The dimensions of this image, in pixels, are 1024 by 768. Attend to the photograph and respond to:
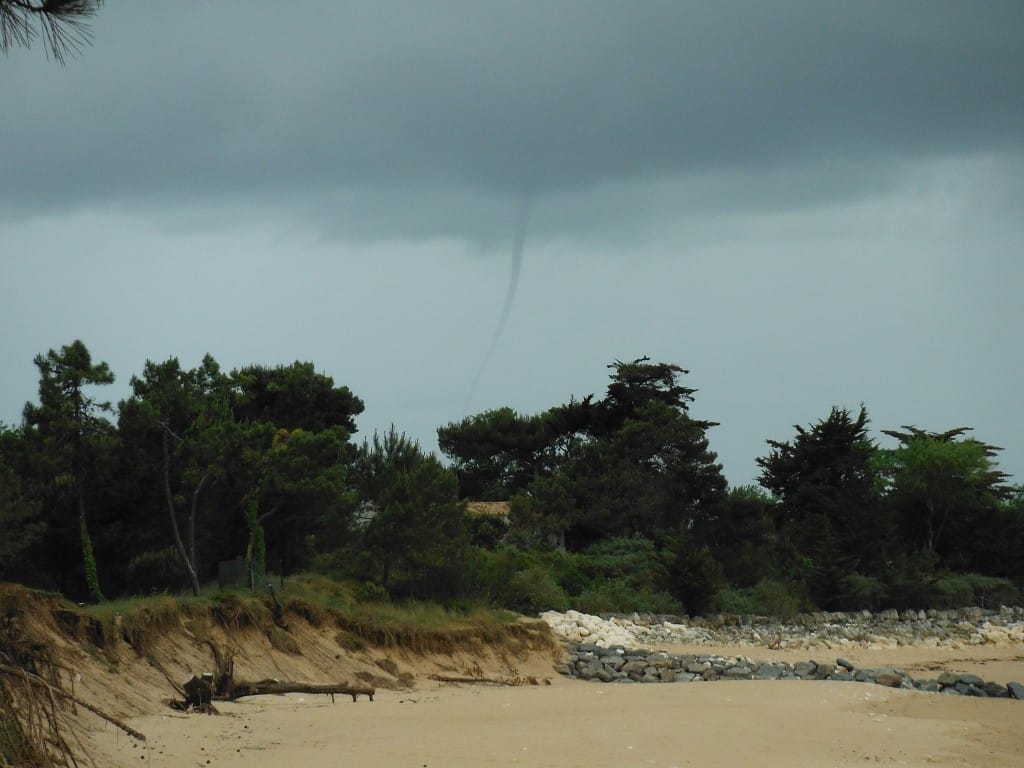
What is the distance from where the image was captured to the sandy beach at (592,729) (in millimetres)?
11992

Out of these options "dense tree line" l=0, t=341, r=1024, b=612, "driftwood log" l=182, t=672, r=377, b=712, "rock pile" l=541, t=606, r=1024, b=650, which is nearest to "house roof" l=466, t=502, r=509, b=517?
A: "dense tree line" l=0, t=341, r=1024, b=612

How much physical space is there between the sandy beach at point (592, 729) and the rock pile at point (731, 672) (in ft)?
8.14

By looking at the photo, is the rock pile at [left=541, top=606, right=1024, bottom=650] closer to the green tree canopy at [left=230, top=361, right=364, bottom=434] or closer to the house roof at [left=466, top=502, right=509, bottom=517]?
the house roof at [left=466, top=502, right=509, bottom=517]

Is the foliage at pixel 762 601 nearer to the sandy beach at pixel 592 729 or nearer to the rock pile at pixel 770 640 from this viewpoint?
the rock pile at pixel 770 640

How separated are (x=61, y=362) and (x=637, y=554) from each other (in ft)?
84.9

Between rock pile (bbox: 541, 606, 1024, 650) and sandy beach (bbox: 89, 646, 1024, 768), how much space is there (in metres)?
Answer: 10.6

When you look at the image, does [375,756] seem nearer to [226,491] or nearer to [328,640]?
[328,640]

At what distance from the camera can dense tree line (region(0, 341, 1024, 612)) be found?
25500 millimetres

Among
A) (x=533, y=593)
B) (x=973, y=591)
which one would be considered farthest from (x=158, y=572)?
(x=973, y=591)

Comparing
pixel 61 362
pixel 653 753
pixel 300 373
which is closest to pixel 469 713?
pixel 653 753

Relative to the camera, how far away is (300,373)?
46406 millimetres

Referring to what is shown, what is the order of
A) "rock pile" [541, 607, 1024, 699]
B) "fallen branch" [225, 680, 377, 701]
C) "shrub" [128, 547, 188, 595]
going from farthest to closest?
"shrub" [128, 547, 188, 595] < "rock pile" [541, 607, 1024, 699] < "fallen branch" [225, 680, 377, 701]

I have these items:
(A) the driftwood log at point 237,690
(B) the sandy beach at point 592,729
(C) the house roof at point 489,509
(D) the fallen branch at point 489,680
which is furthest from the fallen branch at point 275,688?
(C) the house roof at point 489,509

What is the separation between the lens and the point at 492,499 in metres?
55.3
